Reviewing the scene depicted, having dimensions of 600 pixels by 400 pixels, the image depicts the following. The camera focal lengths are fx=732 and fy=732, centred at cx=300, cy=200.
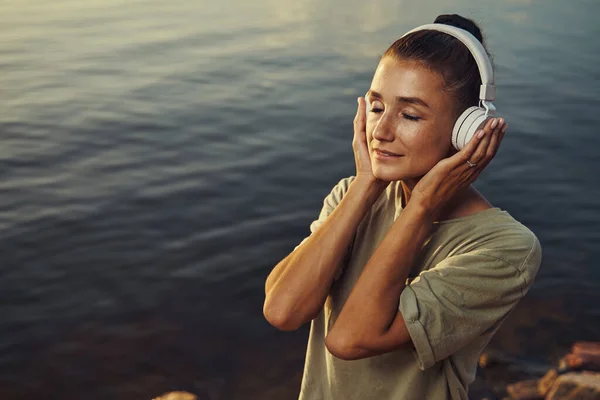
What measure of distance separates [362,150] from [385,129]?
214 mm

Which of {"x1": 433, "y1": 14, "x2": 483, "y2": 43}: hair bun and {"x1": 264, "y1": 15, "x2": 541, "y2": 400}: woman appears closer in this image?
{"x1": 264, "y1": 15, "x2": 541, "y2": 400}: woman

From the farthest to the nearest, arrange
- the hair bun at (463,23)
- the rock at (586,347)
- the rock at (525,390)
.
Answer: the rock at (586,347)
the rock at (525,390)
the hair bun at (463,23)

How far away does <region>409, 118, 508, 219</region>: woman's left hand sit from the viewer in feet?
7.32

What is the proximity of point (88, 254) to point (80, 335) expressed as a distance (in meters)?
1.07

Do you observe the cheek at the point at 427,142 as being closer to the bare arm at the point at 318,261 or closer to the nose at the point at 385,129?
the nose at the point at 385,129

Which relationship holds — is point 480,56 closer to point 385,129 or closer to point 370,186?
point 385,129

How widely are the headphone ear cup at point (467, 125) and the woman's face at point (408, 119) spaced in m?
0.06

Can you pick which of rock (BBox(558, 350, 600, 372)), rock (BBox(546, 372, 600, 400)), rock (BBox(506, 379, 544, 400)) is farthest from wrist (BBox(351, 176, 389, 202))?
rock (BBox(558, 350, 600, 372))

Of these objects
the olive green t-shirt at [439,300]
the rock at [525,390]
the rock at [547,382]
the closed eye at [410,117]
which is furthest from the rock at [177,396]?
the closed eye at [410,117]

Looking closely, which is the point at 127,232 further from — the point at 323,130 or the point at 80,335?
the point at 323,130

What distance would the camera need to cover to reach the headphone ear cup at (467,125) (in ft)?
7.35

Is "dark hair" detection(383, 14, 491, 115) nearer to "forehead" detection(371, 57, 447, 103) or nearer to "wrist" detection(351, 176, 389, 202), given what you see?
"forehead" detection(371, 57, 447, 103)

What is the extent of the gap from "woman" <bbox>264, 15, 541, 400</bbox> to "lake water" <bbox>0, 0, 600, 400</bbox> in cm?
327

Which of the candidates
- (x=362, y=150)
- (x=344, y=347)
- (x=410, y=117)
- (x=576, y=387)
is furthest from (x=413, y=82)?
(x=576, y=387)
